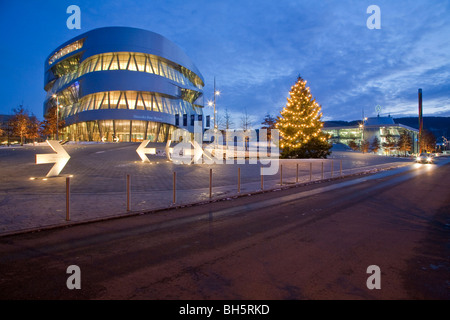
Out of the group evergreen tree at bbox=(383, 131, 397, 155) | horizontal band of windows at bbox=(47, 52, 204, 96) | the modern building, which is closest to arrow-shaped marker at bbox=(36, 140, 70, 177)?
horizontal band of windows at bbox=(47, 52, 204, 96)

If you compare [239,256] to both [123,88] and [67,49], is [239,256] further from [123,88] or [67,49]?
[67,49]

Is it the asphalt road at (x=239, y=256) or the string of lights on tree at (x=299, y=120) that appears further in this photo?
the string of lights on tree at (x=299, y=120)

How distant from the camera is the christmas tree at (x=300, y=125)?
99.6 ft

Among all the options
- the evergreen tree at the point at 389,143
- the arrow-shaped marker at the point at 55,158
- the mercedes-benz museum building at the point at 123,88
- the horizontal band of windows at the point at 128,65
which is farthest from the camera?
the evergreen tree at the point at 389,143

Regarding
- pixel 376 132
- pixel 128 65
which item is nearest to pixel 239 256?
pixel 128 65

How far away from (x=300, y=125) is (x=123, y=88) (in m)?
48.6

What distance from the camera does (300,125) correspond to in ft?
99.8

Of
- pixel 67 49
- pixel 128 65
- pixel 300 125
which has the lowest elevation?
pixel 300 125

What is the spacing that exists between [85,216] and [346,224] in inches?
273

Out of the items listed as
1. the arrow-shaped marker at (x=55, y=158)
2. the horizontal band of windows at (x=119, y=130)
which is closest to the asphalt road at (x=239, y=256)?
the arrow-shaped marker at (x=55, y=158)

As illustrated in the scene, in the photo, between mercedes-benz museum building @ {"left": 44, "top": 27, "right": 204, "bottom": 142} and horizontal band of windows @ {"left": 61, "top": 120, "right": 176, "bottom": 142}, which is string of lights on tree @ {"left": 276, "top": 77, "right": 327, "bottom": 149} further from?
horizontal band of windows @ {"left": 61, "top": 120, "right": 176, "bottom": 142}

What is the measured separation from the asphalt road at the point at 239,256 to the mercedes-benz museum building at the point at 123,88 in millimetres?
56740

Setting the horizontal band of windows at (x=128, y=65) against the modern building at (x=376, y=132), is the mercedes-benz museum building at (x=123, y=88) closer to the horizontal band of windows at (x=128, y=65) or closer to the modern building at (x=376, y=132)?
the horizontal band of windows at (x=128, y=65)

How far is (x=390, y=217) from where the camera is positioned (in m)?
7.58
